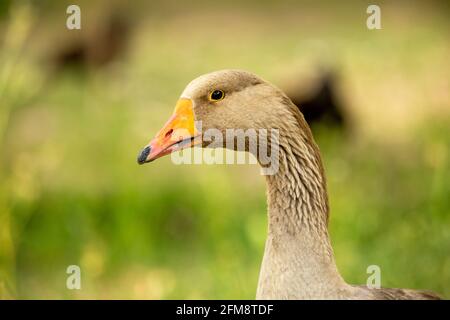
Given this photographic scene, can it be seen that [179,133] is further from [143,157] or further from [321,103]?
[321,103]

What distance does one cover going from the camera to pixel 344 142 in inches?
272

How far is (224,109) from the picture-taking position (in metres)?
3.22

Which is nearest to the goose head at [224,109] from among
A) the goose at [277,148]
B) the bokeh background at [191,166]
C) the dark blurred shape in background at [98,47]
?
the goose at [277,148]

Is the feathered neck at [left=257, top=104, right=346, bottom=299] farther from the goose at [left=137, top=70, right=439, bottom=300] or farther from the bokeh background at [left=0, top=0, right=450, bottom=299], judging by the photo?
the bokeh background at [left=0, top=0, right=450, bottom=299]

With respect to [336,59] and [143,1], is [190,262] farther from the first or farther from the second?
[143,1]

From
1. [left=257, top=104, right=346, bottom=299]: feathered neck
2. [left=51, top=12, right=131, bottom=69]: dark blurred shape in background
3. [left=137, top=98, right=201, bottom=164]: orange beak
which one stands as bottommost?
[left=257, top=104, right=346, bottom=299]: feathered neck

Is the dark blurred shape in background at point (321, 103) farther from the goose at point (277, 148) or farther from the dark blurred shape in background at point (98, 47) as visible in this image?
the goose at point (277, 148)

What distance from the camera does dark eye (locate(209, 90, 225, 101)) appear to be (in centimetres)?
321

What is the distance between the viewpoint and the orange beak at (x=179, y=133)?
10.3 feet

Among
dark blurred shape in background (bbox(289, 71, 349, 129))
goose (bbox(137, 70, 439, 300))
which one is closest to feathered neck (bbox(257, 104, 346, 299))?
goose (bbox(137, 70, 439, 300))

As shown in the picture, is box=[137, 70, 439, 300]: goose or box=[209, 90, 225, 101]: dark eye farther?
box=[209, 90, 225, 101]: dark eye

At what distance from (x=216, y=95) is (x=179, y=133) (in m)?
0.21

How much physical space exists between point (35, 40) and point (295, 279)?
21.7ft

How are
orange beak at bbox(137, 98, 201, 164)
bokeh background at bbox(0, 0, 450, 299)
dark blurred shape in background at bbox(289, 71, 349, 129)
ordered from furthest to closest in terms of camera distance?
dark blurred shape in background at bbox(289, 71, 349, 129) → bokeh background at bbox(0, 0, 450, 299) → orange beak at bbox(137, 98, 201, 164)
